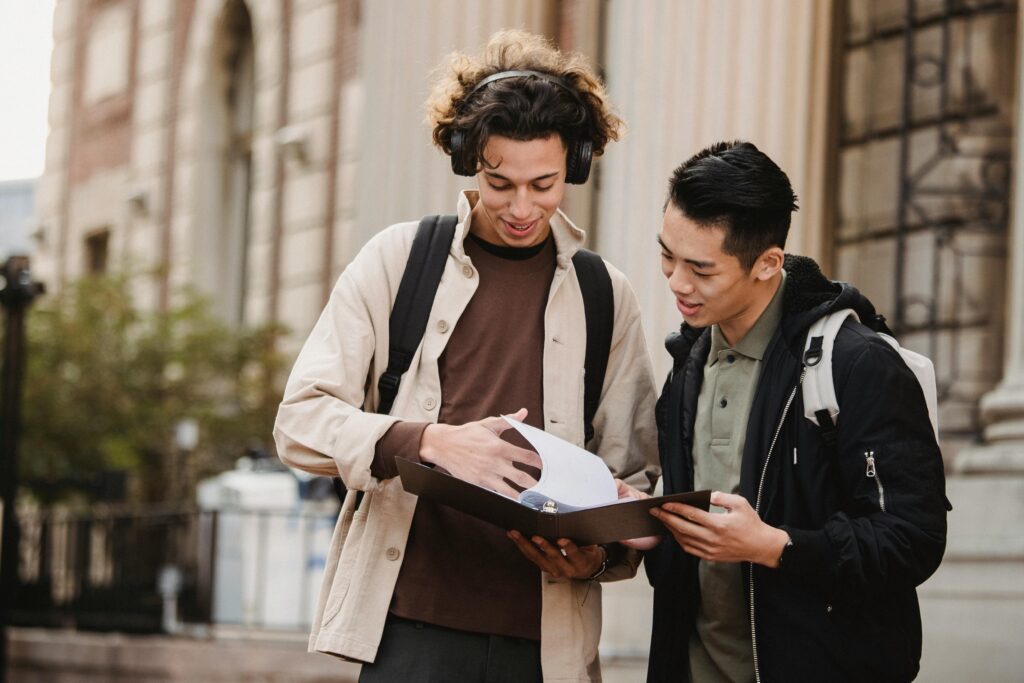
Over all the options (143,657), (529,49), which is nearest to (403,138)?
(143,657)

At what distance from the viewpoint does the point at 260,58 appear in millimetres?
17047

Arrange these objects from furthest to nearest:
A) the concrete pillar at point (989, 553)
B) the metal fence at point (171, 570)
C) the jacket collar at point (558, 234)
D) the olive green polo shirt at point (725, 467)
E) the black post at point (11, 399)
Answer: the metal fence at point (171, 570)
the black post at point (11, 399)
the concrete pillar at point (989, 553)
the jacket collar at point (558, 234)
the olive green polo shirt at point (725, 467)

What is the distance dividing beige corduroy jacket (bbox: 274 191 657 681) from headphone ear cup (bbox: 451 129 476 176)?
19 cm

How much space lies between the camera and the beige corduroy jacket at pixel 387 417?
3523mm

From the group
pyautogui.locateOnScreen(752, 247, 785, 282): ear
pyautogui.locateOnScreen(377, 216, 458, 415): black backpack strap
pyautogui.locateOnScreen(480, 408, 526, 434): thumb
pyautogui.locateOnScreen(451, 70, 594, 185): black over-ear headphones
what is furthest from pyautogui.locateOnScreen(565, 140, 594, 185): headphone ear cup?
pyautogui.locateOnScreen(480, 408, 526, 434): thumb

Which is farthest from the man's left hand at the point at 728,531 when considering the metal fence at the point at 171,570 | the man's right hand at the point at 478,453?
the metal fence at the point at 171,570

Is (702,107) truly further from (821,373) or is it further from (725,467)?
(821,373)

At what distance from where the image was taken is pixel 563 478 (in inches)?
131

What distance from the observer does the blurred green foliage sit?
50.6 ft

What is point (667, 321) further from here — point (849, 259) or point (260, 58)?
point (260, 58)

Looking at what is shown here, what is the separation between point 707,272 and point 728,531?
0.61 m

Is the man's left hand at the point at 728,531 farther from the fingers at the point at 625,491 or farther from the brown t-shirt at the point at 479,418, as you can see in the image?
the brown t-shirt at the point at 479,418

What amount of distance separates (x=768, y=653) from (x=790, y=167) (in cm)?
504

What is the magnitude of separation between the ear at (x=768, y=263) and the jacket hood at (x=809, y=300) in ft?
0.23
